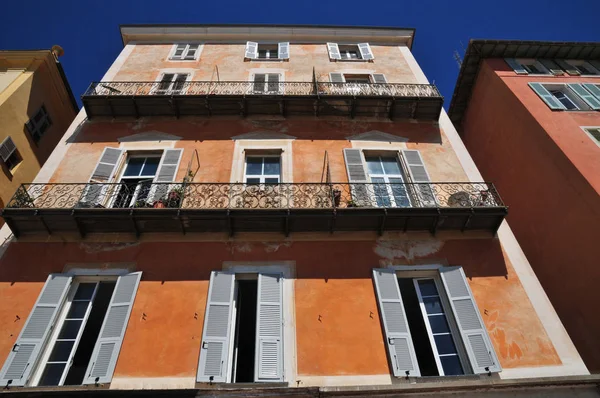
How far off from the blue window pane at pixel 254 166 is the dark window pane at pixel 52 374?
596 cm

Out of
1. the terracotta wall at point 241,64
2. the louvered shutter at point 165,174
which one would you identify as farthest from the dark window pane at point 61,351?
the terracotta wall at point 241,64

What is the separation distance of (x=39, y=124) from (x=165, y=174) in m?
7.05

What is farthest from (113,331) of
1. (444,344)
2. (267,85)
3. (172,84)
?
(267,85)

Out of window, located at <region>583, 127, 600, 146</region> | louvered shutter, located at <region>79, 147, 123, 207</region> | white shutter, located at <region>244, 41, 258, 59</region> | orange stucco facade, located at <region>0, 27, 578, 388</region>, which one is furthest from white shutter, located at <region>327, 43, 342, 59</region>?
louvered shutter, located at <region>79, 147, 123, 207</region>

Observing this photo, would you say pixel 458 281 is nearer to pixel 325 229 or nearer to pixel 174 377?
pixel 325 229

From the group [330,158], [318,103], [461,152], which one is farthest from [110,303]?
[461,152]

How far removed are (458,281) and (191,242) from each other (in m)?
5.66

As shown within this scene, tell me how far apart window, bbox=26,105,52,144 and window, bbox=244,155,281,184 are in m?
7.94

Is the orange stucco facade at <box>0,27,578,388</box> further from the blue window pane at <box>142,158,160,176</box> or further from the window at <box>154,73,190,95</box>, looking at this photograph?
the window at <box>154,73,190,95</box>

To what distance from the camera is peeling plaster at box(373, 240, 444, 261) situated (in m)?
8.42

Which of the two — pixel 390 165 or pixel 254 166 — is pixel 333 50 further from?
pixel 254 166

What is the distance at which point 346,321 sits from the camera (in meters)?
7.27

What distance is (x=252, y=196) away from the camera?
9.06m

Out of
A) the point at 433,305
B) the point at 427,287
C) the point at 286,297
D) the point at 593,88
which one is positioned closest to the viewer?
the point at 286,297
